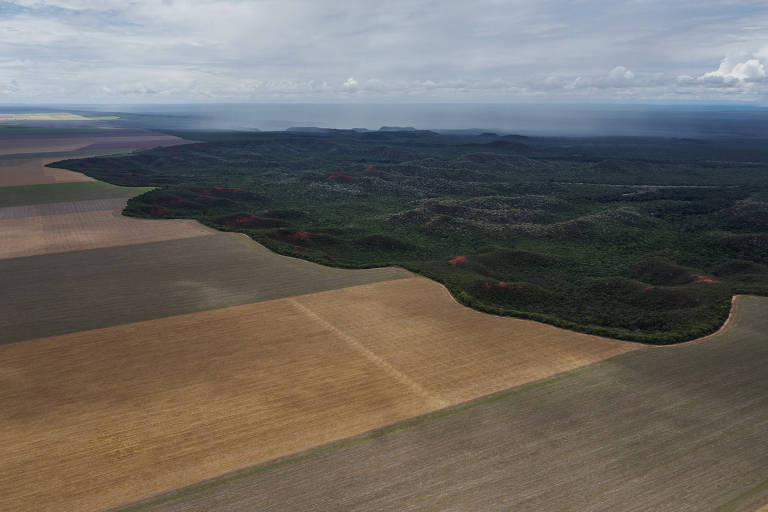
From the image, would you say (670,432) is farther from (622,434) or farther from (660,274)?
(660,274)

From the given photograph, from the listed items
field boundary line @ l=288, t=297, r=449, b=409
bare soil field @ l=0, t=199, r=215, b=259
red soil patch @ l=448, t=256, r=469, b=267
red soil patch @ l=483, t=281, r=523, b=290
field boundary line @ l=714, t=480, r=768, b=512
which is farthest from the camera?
bare soil field @ l=0, t=199, r=215, b=259

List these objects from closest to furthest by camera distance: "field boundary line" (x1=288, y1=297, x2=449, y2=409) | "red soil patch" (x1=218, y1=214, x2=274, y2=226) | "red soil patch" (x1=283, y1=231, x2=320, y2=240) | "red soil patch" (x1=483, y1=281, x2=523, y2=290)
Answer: "field boundary line" (x1=288, y1=297, x2=449, y2=409) → "red soil patch" (x1=483, y1=281, x2=523, y2=290) → "red soil patch" (x1=283, y1=231, x2=320, y2=240) → "red soil patch" (x1=218, y1=214, x2=274, y2=226)

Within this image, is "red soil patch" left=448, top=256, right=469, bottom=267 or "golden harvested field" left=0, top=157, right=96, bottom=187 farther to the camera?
"golden harvested field" left=0, top=157, right=96, bottom=187

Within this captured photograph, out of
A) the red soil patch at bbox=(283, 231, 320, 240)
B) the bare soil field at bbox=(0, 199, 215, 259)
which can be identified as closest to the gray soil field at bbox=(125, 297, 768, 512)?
the red soil patch at bbox=(283, 231, 320, 240)

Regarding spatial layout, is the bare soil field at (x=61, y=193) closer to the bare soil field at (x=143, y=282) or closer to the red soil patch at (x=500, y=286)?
the bare soil field at (x=143, y=282)

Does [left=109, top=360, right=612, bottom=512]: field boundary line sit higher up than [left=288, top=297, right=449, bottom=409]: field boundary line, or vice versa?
[left=288, top=297, right=449, bottom=409]: field boundary line

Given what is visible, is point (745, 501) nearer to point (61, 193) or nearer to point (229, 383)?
point (229, 383)

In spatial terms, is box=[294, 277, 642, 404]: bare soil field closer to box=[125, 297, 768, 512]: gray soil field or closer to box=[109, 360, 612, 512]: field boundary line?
box=[109, 360, 612, 512]: field boundary line

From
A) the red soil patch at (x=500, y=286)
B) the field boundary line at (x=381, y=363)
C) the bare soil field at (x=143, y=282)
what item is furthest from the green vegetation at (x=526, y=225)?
the field boundary line at (x=381, y=363)
